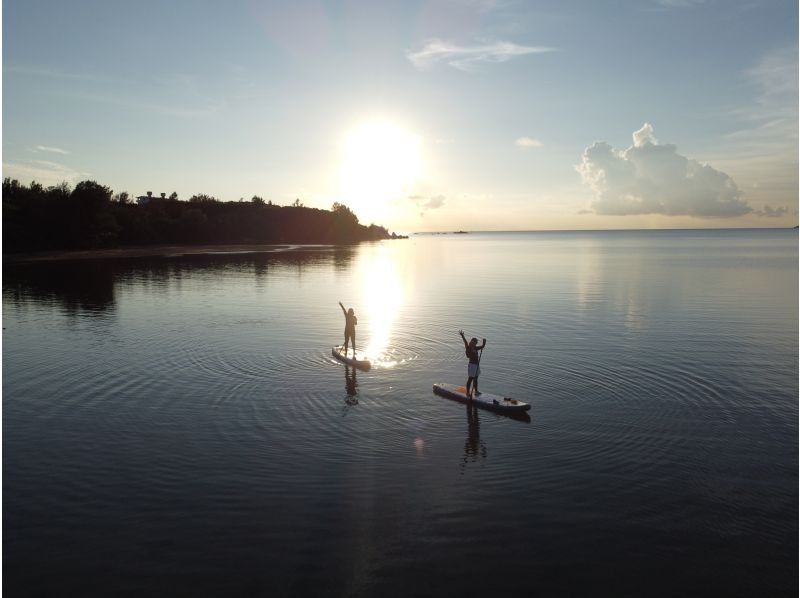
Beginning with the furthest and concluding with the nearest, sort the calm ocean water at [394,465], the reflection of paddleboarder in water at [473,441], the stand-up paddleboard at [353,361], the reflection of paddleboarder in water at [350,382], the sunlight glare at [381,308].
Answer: the sunlight glare at [381,308] → the stand-up paddleboard at [353,361] → the reflection of paddleboarder in water at [350,382] → the reflection of paddleboarder in water at [473,441] → the calm ocean water at [394,465]

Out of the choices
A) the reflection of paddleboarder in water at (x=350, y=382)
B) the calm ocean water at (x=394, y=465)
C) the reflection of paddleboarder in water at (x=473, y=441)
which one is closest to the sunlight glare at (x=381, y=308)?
the calm ocean water at (x=394, y=465)

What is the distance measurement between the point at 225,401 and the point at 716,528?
18852mm

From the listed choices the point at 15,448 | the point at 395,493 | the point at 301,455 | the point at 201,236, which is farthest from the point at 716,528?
the point at 201,236

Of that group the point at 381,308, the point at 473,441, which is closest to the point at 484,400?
the point at 473,441

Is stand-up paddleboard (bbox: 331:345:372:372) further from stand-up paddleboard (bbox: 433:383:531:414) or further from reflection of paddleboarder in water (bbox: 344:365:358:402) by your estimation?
stand-up paddleboard (bbox: 433:383:531:414)

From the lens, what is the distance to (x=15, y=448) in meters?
18.8

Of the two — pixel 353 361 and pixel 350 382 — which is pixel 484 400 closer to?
pixel 350 382

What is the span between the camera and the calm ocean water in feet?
41.1

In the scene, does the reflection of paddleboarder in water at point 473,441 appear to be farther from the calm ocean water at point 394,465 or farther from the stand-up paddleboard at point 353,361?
the stand-up paddleboard at point 353,361

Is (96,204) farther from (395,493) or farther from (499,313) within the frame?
(395,493)

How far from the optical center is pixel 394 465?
1770 cm

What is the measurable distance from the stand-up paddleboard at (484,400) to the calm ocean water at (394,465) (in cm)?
66

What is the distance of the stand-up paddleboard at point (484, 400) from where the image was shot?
73.9ft

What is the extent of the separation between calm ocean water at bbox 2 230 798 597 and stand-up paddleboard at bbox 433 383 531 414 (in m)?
0.66
